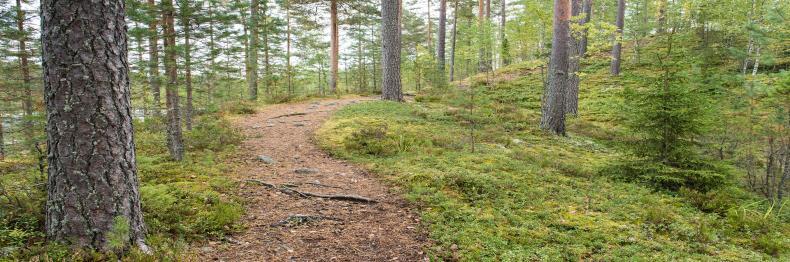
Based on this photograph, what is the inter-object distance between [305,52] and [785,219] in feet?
76.0

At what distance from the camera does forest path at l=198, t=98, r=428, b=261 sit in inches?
161

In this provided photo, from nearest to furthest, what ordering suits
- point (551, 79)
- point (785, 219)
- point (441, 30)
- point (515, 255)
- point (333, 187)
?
1. point (515, 255)
2. point (785, 219)
3. point (333, 187)
4. point (551, 79)
5. point (441, 30)

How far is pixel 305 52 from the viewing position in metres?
A: 25.0

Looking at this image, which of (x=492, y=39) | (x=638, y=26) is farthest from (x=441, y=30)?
(x=638, y=26)

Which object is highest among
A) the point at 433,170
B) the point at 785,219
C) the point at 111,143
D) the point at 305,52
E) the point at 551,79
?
the point at 305,52

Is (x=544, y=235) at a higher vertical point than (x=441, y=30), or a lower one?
lower

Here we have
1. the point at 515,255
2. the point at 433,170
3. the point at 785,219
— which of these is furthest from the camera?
the point at 433,170

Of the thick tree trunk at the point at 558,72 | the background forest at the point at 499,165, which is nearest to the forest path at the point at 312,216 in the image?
the background forest at the point at 499,165

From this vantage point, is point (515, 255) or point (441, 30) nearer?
point (515, 255)

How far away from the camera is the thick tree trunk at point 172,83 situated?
22.3ft

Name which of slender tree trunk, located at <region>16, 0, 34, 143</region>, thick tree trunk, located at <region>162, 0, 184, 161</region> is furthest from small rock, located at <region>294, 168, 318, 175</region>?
slender tree trunk, located at <region>16, 0, 34, 143</region>

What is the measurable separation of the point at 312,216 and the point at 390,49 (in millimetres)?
10034

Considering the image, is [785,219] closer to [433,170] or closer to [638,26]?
[433,170]

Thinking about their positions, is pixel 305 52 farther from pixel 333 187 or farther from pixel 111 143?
pixel 111 143
